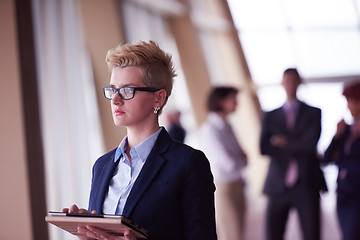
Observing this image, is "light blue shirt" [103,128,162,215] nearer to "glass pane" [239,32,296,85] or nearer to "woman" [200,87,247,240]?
"woman" [200,87,247,240]

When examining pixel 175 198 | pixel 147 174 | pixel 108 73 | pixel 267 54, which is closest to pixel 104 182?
pixel 147 174

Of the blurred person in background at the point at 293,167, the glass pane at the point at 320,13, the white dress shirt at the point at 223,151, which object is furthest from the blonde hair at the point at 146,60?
the glass pane at the point at 320,13

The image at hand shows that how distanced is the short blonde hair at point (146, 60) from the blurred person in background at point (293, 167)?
2.43m

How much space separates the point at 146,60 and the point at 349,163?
2.60 metres

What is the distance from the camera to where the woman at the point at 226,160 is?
458 centimetres

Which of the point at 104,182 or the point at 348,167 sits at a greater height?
the point at 104,182

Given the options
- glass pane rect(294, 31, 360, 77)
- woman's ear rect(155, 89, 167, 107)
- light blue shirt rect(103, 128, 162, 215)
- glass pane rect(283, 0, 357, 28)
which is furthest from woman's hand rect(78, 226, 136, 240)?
glass pane rect(294, 31, 360, 77)

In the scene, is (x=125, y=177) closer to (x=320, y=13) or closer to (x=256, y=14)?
(x=320, y=13)

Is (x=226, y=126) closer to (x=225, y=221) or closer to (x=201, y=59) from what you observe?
(x=225, y=221)

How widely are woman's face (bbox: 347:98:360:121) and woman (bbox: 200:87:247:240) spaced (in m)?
1.37

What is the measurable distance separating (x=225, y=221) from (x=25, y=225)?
2306 millimetres

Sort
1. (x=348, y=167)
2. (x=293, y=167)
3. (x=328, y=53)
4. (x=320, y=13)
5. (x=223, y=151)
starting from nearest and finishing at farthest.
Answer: (x=348, y=167) → (x=293, y=167) → (x=223, y=151) → (x=320, y=13) → (x=328, y=53)

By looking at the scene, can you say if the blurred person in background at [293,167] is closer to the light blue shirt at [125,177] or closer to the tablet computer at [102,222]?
the light blue shirt at [125,177]

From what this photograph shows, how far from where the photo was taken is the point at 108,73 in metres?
3.79
